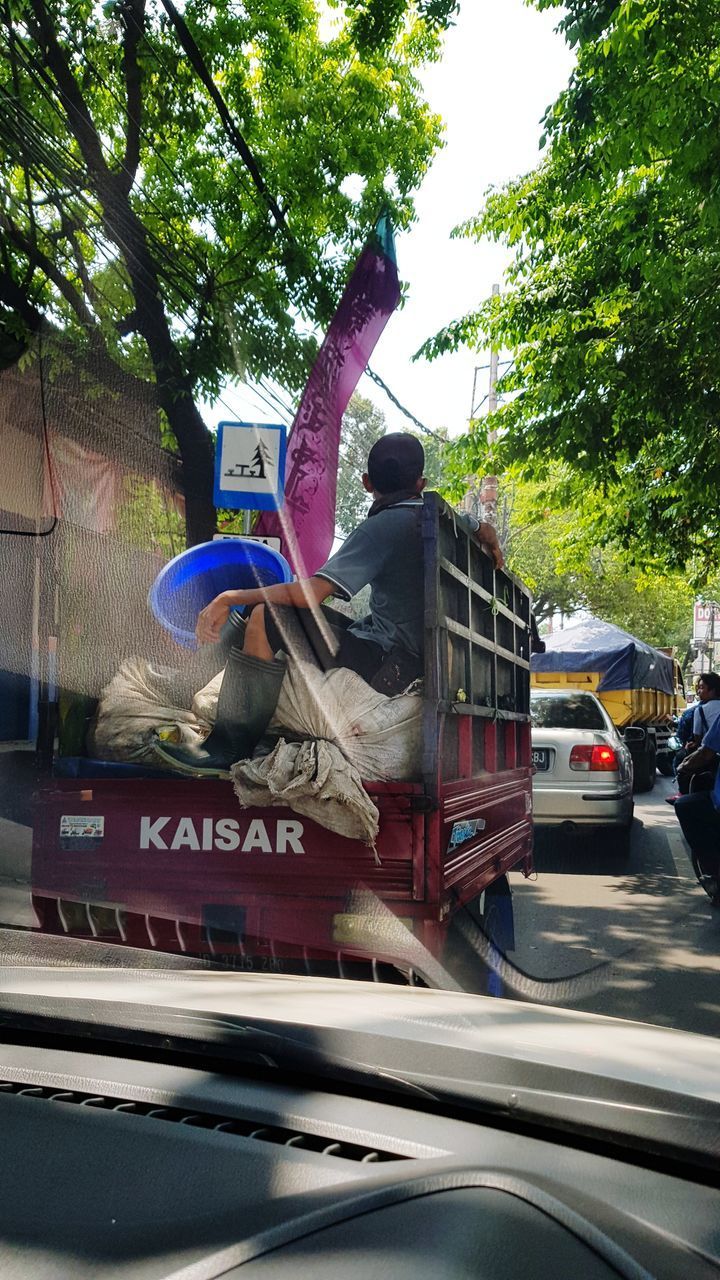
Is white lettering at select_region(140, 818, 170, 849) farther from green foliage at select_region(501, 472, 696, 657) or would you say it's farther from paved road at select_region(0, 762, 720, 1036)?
green foliage at select_region(501, 472, 696, 657)

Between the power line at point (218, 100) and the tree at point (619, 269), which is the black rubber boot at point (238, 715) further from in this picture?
the power line at point (218, 100)

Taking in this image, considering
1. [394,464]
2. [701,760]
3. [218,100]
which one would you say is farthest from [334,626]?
[218,100]

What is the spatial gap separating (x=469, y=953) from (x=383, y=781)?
4.38 feet

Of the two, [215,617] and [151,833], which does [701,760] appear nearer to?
[215,617]

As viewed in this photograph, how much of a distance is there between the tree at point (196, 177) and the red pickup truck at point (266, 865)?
7021 mm

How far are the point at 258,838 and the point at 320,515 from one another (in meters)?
7.20

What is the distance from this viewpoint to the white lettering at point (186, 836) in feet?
12.7

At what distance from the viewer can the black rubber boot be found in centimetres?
392

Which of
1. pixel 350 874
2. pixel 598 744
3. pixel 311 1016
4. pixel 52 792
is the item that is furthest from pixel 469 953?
pixel 598 744

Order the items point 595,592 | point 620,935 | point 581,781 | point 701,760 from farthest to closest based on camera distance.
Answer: point 595,592 < point 581,781 < point 701,760 < point 620,935

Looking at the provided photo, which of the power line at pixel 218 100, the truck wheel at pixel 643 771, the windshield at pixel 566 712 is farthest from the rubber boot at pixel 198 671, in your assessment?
the truck wheel at pixel 643 771

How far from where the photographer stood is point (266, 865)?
12.5 ft

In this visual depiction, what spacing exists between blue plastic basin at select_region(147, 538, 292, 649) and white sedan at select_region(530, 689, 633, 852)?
19.3 ft

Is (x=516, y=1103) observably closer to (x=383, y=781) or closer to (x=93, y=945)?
(x=93, y=945)
